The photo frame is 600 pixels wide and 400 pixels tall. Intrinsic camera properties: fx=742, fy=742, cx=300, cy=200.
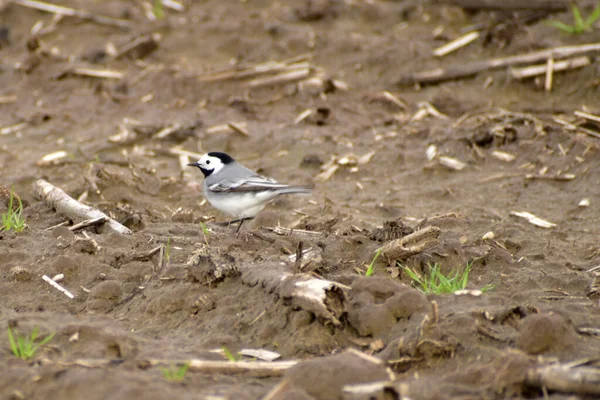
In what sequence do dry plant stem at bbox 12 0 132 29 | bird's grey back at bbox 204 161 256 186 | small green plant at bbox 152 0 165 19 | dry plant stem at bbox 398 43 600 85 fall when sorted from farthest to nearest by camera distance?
dry plant stem at bbox 12 0 132 29
small green plant at bbox 152 0 165 19
dry plant stem at bbox 398 43 600 85
bird's grey back at bbox 204 161 256 186

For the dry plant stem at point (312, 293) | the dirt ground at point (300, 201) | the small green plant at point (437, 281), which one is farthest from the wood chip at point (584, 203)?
the dry plant stem at point (312, 293)

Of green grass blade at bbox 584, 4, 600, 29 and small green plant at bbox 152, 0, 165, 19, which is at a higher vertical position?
green grass blade at bbox 584, 4, 600, 29

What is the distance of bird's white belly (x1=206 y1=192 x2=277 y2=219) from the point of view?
7449mm

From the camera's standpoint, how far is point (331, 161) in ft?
30.4

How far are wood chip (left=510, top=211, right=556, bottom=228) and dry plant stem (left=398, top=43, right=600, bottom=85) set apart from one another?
3718mm

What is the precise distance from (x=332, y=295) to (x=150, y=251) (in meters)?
1.91

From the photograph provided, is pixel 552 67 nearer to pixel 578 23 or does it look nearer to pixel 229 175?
pixel 578 23

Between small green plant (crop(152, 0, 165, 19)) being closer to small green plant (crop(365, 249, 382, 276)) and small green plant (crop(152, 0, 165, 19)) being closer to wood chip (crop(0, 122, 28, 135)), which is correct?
wood chip (crop(0, 122, 28, 135))

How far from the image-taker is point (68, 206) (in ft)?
22.9

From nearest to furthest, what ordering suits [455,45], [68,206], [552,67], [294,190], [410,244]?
[410,244] < [68,206] < [294,190] < [552,67] < [455,45]

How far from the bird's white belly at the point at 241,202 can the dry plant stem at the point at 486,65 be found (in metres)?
4.43

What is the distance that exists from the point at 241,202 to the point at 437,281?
8.15ft

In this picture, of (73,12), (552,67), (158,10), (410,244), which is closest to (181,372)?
(410,244)

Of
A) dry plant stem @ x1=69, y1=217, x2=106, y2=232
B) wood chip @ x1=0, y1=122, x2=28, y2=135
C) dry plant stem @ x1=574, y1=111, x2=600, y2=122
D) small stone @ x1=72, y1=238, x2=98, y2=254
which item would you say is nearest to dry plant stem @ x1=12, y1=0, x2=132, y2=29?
wood chip @ x1=0, y1=122, x2=28, y2=135
